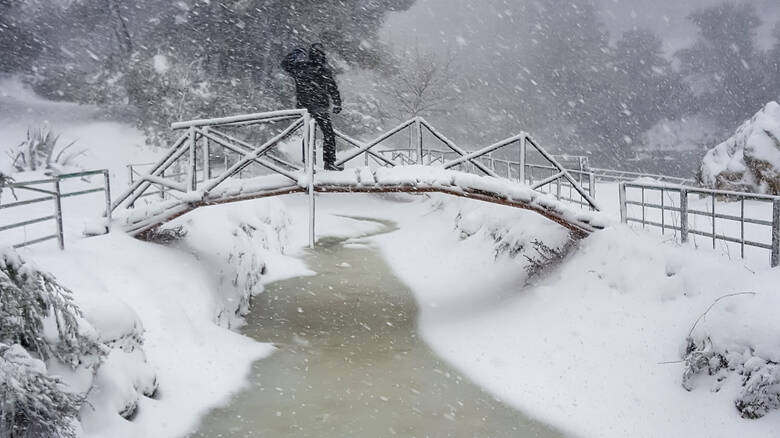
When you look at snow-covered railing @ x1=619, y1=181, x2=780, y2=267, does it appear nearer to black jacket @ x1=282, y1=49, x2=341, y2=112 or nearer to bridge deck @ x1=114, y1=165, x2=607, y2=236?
bridge deck @ x1=114, y1=165, x2=607, y2=236

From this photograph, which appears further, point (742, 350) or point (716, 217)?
point (716, 217)

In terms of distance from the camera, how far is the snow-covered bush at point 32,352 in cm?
446

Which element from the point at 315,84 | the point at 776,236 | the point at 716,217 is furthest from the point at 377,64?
the point at 776,236

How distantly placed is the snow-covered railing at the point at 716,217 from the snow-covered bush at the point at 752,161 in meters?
0.48

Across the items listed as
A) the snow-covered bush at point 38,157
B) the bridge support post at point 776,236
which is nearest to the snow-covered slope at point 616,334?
the bridge support post at point 776,236

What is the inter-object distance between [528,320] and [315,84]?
5.39 metres

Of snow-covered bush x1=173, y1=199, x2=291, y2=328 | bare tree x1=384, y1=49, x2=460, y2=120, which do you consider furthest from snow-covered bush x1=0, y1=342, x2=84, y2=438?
bare tree x1=384, y1=49, x2=460, y2=120

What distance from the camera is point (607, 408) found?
24.1ft

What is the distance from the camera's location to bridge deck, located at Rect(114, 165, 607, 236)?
32.3 feet

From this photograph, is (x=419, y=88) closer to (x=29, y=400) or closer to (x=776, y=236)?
(x=776, y=236)

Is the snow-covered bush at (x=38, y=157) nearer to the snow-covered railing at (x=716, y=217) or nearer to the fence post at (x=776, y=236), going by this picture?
the snow-covered railing at (x=716, y=217)

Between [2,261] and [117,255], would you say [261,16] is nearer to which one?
[117,255]

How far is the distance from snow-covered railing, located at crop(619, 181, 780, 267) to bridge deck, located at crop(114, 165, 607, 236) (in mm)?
1112

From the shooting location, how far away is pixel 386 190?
10094 mm
